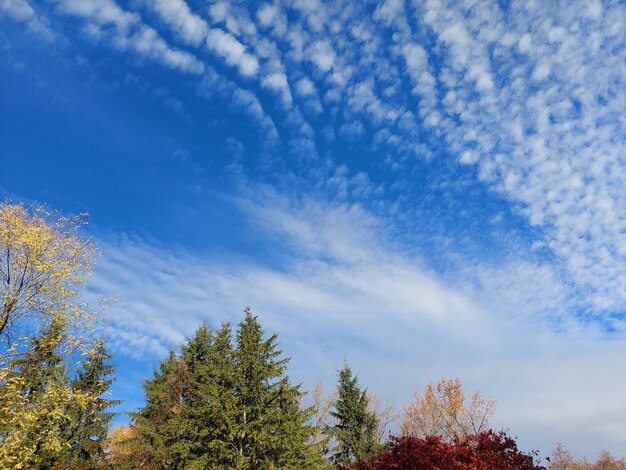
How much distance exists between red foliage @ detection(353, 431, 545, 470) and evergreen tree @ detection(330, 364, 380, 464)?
1102 cm

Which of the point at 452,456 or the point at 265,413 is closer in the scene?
the point at 452,456

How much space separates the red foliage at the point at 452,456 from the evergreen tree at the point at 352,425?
1102 centimetres

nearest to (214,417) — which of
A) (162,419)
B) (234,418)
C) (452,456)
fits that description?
(234,418)

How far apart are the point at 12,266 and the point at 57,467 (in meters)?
13.0

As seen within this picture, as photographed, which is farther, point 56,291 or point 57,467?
point 57,467

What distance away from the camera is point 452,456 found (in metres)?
12.7

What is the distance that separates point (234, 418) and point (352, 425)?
35.6 feet

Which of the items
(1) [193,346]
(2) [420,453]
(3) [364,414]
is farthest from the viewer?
(3) [364,414]

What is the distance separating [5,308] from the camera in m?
10.6

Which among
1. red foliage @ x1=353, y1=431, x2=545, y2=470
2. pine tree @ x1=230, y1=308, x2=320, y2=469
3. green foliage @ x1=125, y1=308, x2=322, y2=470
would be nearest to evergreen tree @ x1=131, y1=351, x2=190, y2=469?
green foliage @ x1=125, y1=308, x2=322, y2=470

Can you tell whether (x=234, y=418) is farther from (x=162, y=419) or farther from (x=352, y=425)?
(x=352, y=425)

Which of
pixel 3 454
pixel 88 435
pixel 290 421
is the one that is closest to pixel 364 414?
pixel 290 421

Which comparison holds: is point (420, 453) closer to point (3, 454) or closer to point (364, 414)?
point (3, 454)

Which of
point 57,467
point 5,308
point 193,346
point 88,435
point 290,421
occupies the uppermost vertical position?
point 193,346
